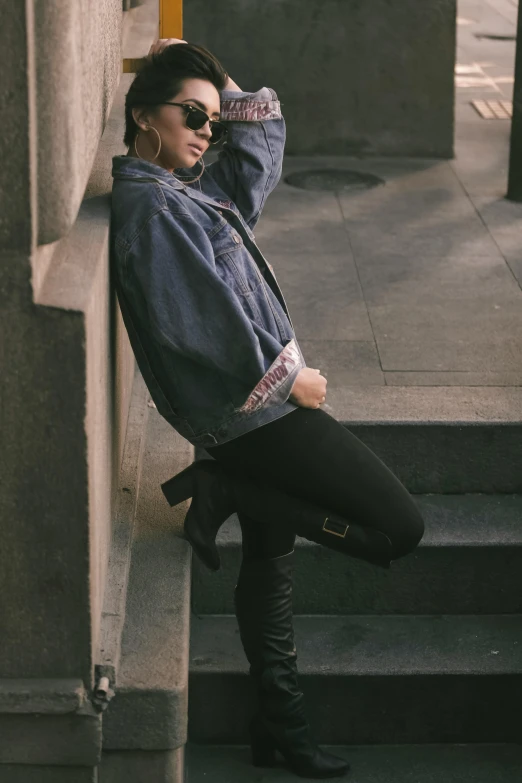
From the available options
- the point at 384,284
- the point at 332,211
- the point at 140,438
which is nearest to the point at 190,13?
the point at 332,211

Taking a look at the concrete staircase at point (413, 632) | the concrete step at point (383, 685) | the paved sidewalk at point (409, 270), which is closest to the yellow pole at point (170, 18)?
the paved sidewalk at point (409, 270)

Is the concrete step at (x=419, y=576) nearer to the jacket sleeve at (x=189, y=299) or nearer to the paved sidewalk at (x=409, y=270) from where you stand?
the paved sidewalk at (x=409, y=270)

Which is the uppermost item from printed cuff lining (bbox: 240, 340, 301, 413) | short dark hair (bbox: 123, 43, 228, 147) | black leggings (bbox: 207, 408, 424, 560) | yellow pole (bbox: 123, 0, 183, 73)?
short dark hair (bbox: 123, 43, 228, 147)

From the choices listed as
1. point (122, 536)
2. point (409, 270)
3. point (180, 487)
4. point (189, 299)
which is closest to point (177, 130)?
point (189, 299)

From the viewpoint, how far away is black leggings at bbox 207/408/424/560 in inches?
131

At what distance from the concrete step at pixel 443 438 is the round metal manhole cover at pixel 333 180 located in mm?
3548

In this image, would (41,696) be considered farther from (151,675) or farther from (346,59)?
(346,59)

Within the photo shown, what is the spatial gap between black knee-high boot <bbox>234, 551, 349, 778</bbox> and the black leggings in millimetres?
379

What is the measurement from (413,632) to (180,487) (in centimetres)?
113

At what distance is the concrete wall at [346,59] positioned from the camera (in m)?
8.48

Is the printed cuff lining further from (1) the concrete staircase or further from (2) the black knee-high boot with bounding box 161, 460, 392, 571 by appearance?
(1) the concrete staircase

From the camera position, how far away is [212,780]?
12.9 feet

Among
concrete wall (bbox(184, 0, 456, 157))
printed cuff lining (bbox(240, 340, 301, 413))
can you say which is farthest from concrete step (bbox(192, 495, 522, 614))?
concrete wall (bbox(184, 0, 456, 157))

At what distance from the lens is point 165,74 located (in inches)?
134
